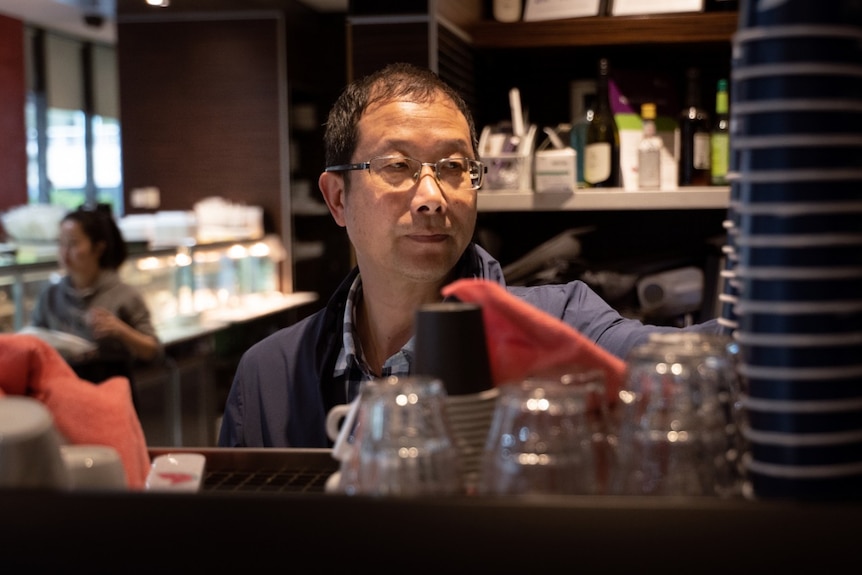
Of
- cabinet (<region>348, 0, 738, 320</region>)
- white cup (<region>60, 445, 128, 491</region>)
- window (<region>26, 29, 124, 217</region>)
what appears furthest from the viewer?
window (<region>26, 29, 124, 217</region>)

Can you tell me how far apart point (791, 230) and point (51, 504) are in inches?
23.3

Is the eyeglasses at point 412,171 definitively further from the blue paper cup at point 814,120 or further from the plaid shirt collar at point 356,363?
the blue paper cup at point 814,120

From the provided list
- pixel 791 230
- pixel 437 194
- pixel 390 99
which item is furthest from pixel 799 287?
pixel 390 99

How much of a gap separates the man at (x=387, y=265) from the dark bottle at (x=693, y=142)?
162cm

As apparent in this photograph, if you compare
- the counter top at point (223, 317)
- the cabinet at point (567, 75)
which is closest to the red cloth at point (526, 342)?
the cabinet at point (567, 75)

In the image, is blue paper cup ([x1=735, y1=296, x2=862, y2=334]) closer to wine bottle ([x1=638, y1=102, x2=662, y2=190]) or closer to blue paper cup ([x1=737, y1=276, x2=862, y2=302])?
blue paper cup ([x1=737, y1=276, x2=862, y2=302])

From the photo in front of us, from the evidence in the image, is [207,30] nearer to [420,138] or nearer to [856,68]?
[420,138]

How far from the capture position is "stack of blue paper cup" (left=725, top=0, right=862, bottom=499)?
Result: 766 millimetres

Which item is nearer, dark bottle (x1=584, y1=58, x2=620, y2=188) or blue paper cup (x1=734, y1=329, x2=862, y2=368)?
blue paper cup (x1=734, y1=329, x2=862, y2=368)

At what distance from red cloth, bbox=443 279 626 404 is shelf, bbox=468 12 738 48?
280cm

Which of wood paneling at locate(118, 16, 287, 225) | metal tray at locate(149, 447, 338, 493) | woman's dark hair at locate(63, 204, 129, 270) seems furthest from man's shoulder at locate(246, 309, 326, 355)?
wood paneling at locate(118, 16, 287, 225)

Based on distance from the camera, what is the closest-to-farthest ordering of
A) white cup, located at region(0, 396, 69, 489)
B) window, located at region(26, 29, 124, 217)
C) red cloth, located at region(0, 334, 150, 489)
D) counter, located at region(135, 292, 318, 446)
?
white cup, located at region(0, 396, 69, 489) → red cloth, located at region(0, 334, 150, 489) → counter, located at region(135, 292, 318, 446) → window, located at region(26, 29, 124, 217)

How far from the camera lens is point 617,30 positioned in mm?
3574

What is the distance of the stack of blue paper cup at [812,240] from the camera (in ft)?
2.51
